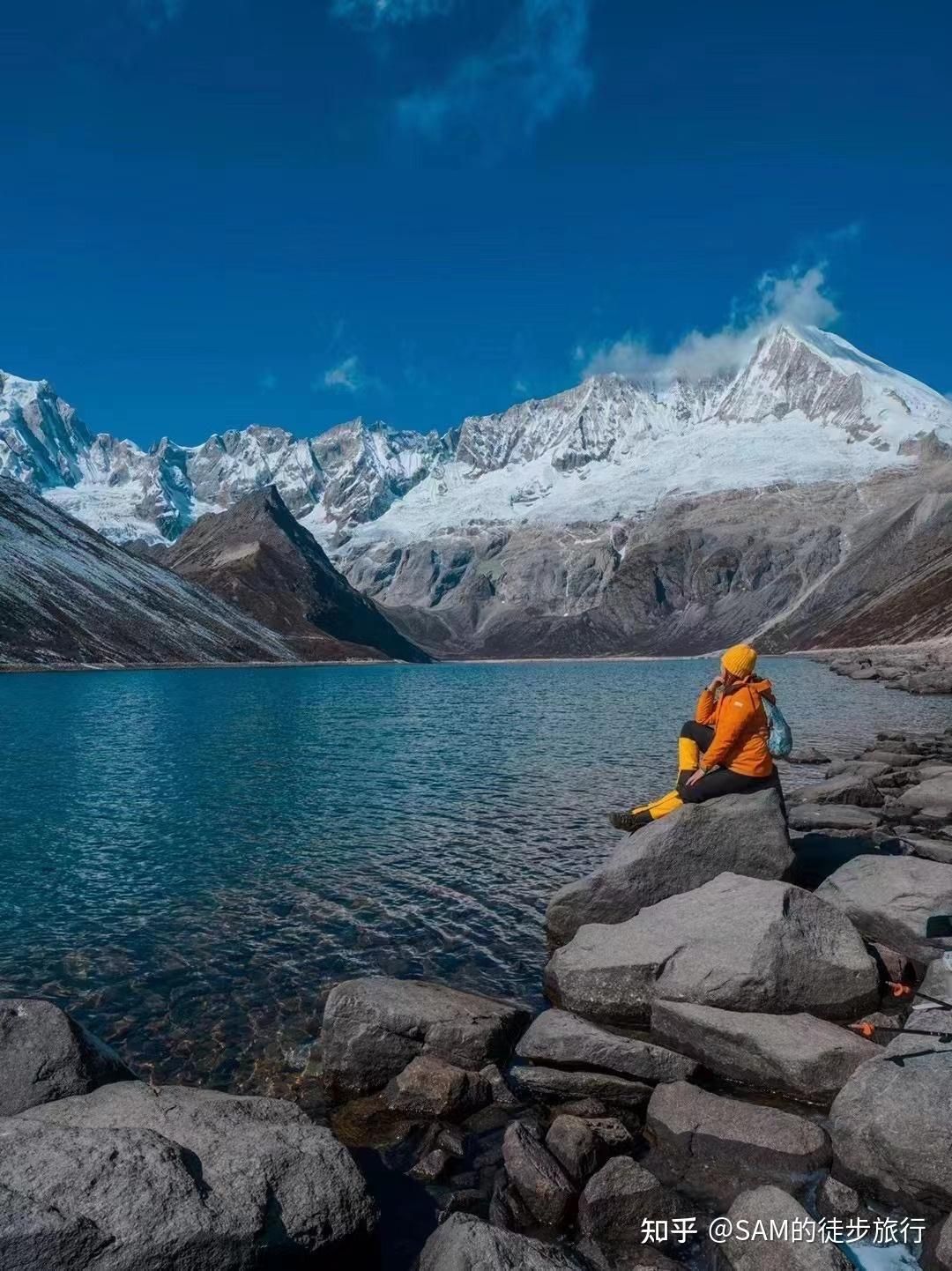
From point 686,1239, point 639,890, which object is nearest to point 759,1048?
point 686,1239

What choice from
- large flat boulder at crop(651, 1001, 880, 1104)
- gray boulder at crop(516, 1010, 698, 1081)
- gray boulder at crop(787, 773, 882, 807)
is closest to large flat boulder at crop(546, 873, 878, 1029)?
large flat boulder at crop(651, 1001, 880, 1104)

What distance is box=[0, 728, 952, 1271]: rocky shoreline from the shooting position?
780 cm

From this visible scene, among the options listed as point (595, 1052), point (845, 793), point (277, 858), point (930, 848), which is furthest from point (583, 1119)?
point (845, 793)

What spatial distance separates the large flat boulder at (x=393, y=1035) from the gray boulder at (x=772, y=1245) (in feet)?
16.5

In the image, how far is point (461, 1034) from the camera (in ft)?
43.1

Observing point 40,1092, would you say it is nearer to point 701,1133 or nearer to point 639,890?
point 701,1133

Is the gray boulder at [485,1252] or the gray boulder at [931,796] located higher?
the gray boulder at [931,796]

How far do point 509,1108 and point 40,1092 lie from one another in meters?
5.96

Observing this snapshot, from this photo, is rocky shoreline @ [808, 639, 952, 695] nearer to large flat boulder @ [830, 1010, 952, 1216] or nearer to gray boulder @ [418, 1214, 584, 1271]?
large flat boulder @ [830, 1010, 952, 1216]

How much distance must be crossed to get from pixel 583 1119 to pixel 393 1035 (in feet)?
10.4

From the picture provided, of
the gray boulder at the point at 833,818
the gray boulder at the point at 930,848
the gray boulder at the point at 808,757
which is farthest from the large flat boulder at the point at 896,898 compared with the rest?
the gray boulder at the point at 808,757

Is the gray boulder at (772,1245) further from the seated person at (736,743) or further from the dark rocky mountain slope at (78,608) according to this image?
the dark rocky mountain slope at (78,608)

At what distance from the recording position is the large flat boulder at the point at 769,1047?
37.9 ft

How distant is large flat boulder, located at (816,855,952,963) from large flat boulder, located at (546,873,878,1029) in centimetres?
124
